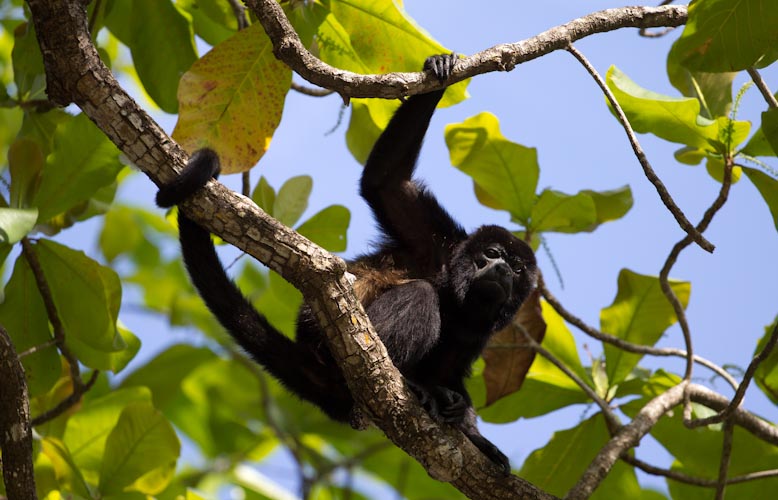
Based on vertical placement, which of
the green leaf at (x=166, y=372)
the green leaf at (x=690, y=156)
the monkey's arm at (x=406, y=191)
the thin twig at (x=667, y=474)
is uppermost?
the green leaf at (x=690, y=156)

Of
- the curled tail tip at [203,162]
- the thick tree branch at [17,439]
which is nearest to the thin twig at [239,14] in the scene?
the curled tail tip at [203,162]

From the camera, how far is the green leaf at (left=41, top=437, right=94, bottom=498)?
3.80 metres

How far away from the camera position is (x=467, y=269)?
3.98 m

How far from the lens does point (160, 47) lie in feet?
13.2

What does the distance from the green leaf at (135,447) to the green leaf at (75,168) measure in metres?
0.94

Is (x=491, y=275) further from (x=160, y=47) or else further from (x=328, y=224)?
(x=160, y=47)

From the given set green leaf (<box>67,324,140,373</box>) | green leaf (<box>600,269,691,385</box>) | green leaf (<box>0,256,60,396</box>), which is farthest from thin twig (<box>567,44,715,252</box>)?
green leaf (<box>0,256,60,396</box>)

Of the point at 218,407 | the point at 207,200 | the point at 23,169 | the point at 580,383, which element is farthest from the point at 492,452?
the point at 218,407

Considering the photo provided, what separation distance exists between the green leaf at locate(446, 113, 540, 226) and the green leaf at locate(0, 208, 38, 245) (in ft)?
6.47

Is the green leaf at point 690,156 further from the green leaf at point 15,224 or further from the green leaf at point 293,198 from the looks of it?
the green leaf at point 15,224

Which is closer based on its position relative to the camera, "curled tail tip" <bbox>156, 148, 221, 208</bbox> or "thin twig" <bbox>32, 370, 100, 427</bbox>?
"curled tail tip" <bbox>156, 148, 221, 208</bbox>

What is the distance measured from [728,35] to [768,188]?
2.43 feet

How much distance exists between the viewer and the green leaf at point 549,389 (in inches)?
170

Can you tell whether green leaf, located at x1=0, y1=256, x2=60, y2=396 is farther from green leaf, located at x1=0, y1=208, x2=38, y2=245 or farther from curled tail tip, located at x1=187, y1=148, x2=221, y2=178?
curled tail tip, located at x1=187, y1=148, x2=221, y2=178
